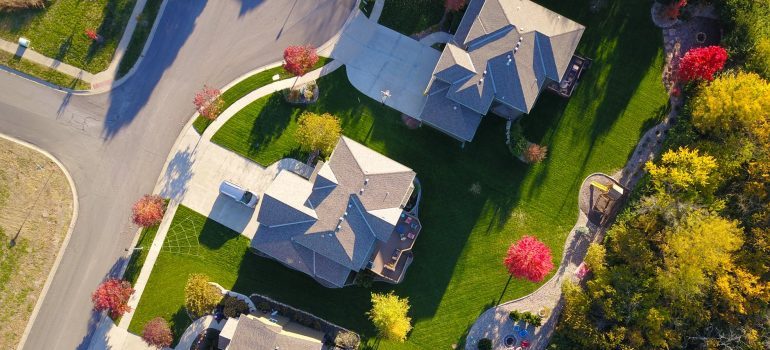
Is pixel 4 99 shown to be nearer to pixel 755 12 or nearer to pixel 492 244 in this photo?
pixel 492 244

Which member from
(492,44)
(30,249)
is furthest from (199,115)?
(492,44)

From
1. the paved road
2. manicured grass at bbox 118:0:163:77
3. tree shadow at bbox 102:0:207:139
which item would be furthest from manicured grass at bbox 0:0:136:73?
the paved road

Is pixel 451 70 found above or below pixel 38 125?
above

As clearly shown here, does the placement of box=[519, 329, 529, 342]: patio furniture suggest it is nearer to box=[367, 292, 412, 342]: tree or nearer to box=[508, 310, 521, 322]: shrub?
box=[508, 310, 521, 322]: shrub

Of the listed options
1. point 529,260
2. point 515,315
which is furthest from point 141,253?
point 529,260

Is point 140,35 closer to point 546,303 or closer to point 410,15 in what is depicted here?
point 410,15

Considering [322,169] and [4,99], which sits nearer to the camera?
[322,169]
